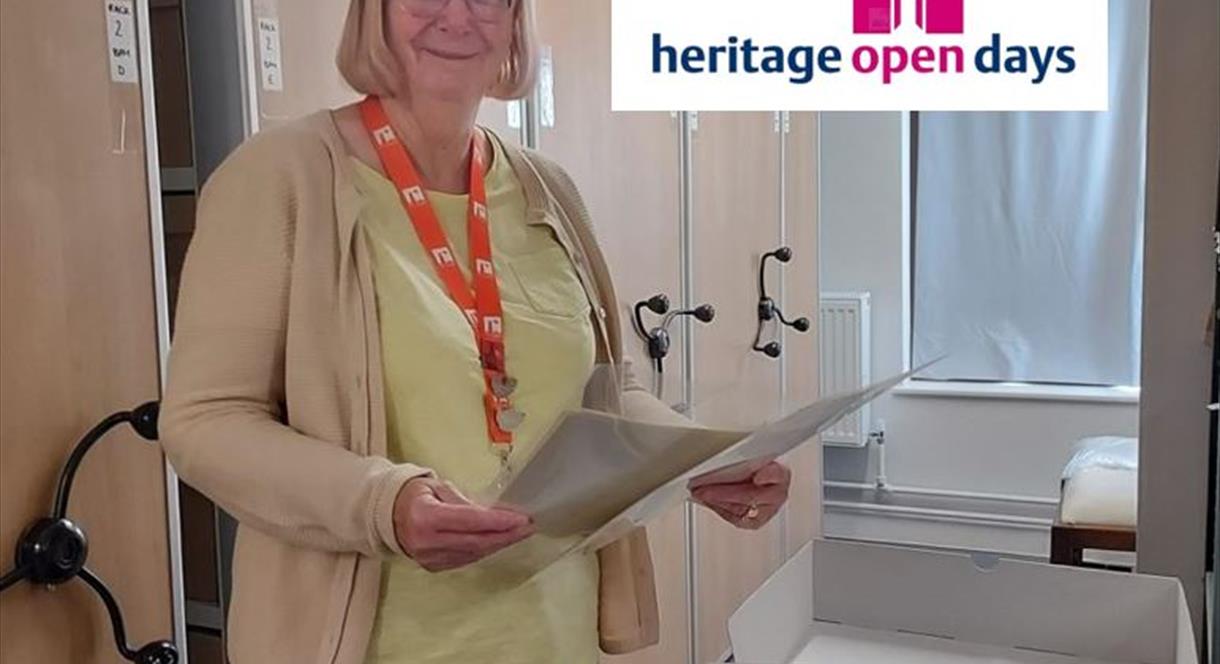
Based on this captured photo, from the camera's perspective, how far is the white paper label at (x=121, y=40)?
Answer: 4.24ft

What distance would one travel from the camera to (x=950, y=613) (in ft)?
3.47

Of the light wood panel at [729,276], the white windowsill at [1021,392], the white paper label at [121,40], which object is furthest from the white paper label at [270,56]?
the white windowsill at [1021,392]

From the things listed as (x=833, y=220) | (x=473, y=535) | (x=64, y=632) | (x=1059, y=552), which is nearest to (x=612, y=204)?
(x=1059, y=552)

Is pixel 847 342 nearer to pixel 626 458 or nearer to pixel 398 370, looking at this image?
pixel 398 370

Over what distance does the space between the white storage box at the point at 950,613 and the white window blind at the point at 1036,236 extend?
11.3 feet

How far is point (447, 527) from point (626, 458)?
0.53 feet

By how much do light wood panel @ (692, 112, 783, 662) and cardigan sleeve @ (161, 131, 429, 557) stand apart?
1748 millimetres

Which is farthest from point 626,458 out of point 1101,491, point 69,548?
point 1101,491

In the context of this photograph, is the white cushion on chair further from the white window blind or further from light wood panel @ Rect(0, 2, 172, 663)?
light wood panel @ Rect(0, 2, 172, 663)

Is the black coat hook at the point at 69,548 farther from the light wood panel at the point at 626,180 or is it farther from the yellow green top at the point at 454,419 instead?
the light wood panel at the point at 626,180

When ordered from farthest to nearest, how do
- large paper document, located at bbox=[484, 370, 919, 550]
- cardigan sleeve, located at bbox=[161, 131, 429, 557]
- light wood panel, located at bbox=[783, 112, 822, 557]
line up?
1. light wood panel, located at bbox=[783, 112, 822, 557]
2. cardigan sleeve, located at bbox=[161, 131, 429, 557]
3. large paper document, located at bbox=[484, 370, 919, 550]

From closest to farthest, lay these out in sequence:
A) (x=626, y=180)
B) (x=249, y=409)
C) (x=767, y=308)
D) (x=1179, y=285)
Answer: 1. (x=249, y=409)
2. (x=1179, y=285)
3. (x=626, y=180)
4. (x=767, y=308)

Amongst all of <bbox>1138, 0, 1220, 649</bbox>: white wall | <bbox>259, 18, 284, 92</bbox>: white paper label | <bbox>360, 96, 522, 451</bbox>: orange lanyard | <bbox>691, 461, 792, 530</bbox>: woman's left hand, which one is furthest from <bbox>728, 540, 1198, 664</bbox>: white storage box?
<bbox>259, 18, 284, 92</bbox>: white paper label

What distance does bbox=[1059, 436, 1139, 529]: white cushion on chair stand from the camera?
2.67 metres
